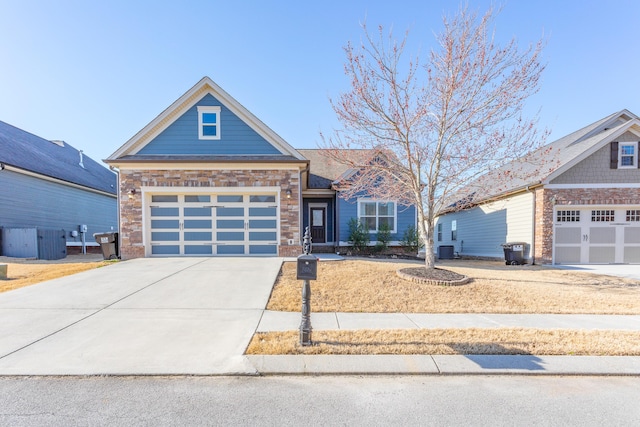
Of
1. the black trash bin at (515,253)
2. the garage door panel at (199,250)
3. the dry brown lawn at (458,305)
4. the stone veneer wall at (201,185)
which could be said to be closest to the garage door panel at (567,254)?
the black trash bin at (515,253)

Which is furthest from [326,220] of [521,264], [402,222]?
[521,264]

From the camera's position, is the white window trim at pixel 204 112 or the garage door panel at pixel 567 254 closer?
the white window trim at pixel 204 112

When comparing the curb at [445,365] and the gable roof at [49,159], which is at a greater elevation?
the gable roof at [49,159]

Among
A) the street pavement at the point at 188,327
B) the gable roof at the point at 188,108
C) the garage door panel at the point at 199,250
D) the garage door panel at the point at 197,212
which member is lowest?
the street pavement at the point at 188,327

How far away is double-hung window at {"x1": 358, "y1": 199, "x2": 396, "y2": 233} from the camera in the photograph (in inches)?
546

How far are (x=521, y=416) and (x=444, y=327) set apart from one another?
2052mm

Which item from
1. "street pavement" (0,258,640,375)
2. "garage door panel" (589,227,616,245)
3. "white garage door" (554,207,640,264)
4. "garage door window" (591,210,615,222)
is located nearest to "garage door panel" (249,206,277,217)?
"street pavement" (0,258,640,375)

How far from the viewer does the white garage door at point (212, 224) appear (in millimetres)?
11398

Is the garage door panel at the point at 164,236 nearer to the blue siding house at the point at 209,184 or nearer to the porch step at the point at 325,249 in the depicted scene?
the blue siding house at the point at 209,184

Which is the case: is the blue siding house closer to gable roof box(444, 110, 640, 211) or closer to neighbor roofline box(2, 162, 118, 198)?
gable roof box(444, 110, 640, 211)

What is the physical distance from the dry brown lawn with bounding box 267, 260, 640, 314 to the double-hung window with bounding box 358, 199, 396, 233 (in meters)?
5.09

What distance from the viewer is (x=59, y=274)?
27.7ft

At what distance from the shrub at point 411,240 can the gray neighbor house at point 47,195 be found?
17.5 m

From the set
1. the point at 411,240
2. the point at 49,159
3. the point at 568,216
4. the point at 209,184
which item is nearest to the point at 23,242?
the point at 49,159
